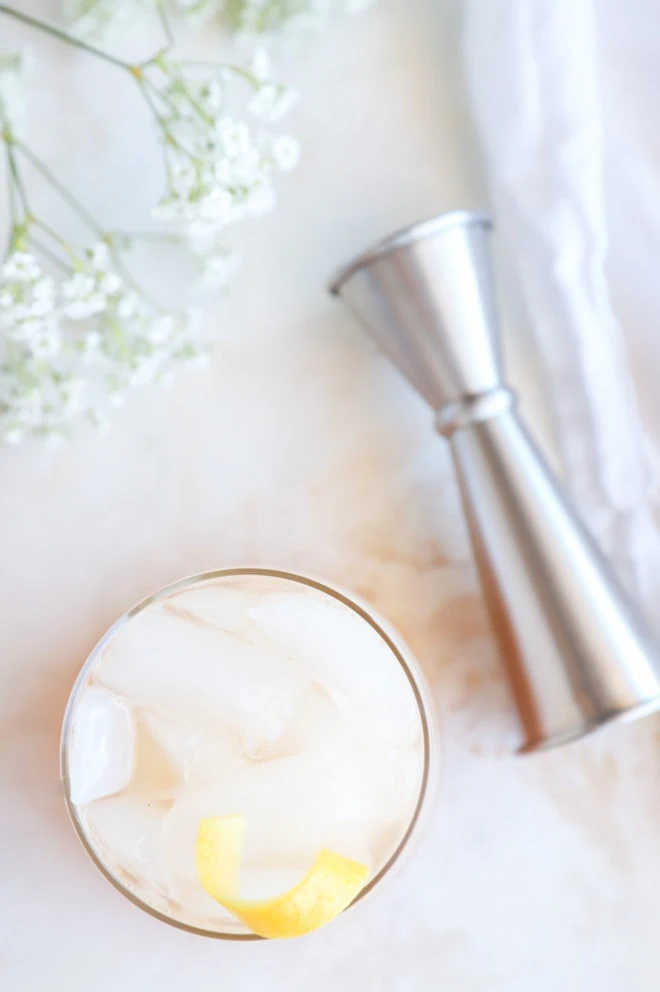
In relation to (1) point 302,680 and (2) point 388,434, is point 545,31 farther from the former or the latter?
(1) point 302,680

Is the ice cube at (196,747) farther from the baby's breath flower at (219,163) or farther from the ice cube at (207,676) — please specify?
the baby's breath flower at (219,163)

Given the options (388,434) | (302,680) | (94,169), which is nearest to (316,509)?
(388,434)

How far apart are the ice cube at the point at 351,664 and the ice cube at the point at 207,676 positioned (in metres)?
0.02

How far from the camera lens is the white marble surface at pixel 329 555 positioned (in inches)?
28.8

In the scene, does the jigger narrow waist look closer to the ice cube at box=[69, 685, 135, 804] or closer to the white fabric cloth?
the white fabric cloth

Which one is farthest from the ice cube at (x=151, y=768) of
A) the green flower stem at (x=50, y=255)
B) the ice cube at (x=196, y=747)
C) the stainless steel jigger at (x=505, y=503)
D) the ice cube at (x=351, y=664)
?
the green flower stem at (x=50, y=255)

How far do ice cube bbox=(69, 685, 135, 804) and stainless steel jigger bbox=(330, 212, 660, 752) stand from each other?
11.3 inches

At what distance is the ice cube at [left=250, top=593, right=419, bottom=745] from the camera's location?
0.61 meters

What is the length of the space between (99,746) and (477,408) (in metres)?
0.37

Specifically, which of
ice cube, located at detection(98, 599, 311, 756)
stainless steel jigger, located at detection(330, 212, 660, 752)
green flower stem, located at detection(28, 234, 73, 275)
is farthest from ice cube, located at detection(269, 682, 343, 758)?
green flower stem, located at detection(28, 234, 73, 275)

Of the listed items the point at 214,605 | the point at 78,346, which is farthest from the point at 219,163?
the point at 214,605

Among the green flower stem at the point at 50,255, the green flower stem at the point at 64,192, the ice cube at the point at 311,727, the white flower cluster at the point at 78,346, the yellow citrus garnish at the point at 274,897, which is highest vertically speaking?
the green flower stem at the point at 64,192

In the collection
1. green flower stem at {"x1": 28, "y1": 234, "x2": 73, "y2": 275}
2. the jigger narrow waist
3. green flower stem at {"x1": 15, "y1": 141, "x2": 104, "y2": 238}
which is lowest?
the jigger narrow waist

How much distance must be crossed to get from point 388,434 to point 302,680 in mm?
248
